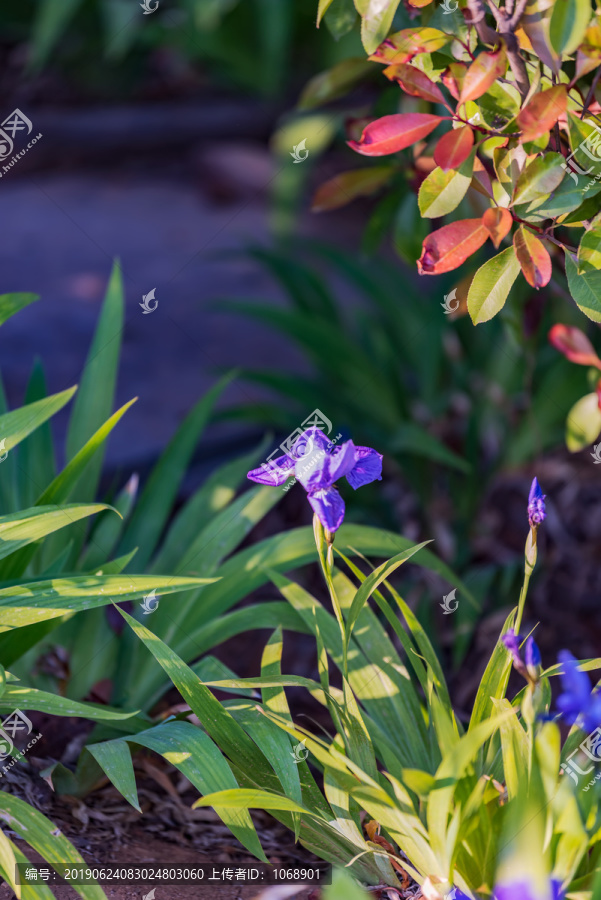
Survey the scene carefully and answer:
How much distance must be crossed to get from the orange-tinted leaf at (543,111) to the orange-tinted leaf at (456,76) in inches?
3.3

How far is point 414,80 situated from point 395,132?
2.5 inches

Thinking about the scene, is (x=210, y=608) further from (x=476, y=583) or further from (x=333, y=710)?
(x=476, y=583)

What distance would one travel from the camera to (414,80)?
97 cm

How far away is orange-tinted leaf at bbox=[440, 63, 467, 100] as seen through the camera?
92 centimetres

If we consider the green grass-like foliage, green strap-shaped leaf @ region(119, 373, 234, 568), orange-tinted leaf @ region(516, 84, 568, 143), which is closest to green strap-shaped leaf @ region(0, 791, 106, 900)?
the green grass-like foliage

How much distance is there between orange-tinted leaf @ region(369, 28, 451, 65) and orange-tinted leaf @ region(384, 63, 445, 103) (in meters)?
0.01

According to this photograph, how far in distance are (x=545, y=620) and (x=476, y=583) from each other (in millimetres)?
208

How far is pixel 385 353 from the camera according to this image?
90.5 inches

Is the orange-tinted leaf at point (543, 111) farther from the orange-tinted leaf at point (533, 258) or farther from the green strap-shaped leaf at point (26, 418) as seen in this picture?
the green strap-shaped leaf at point (26, 418)

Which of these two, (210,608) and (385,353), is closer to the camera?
(210,608)

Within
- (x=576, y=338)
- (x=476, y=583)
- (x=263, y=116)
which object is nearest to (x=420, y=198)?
(x=576, y=338)

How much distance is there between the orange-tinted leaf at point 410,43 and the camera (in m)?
0.96

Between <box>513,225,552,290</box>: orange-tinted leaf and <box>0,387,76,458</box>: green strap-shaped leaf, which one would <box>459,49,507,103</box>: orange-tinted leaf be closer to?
<box>513,225,552,290</box>: orange-tinted leaf

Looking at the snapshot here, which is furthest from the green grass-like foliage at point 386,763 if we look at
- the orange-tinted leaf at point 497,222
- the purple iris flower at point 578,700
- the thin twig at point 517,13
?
the thin twig at point 517,13
